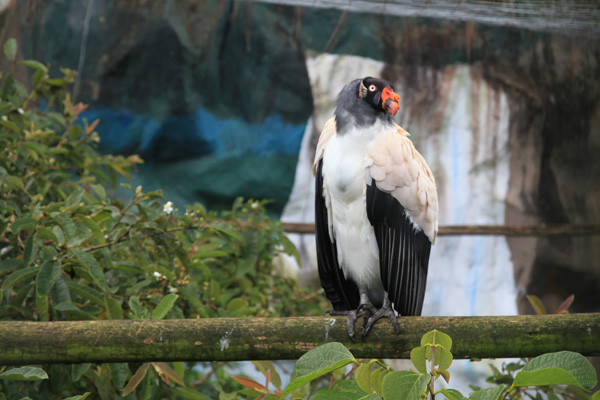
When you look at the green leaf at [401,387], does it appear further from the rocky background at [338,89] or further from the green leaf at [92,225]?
the rocky background at [338,89]

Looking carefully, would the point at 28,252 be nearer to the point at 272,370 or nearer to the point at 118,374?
the point at 118,374

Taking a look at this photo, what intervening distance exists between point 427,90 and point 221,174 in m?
1.42

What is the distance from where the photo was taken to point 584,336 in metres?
1.36

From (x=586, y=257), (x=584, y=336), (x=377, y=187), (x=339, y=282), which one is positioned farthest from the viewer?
(x=586, y=257)

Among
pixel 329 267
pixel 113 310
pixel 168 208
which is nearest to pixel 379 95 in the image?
pixel 329 267

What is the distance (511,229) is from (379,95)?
8.11 ft

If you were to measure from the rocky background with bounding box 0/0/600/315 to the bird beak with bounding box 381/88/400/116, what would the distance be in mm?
2224

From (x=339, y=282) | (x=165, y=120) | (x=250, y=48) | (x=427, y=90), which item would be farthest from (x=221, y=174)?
(x=339, y=282)

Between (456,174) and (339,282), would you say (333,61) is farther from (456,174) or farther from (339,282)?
(339,282)

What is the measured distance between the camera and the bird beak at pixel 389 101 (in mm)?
1878

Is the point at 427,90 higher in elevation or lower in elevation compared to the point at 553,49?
lower

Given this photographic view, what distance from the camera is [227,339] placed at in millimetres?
1375

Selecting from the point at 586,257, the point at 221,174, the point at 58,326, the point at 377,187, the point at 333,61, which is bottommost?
the point at 586,257

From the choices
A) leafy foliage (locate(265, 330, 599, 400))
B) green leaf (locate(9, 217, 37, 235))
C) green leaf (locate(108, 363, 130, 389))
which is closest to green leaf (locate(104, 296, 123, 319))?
green leaf (locate(108, 363, 130, 389))
